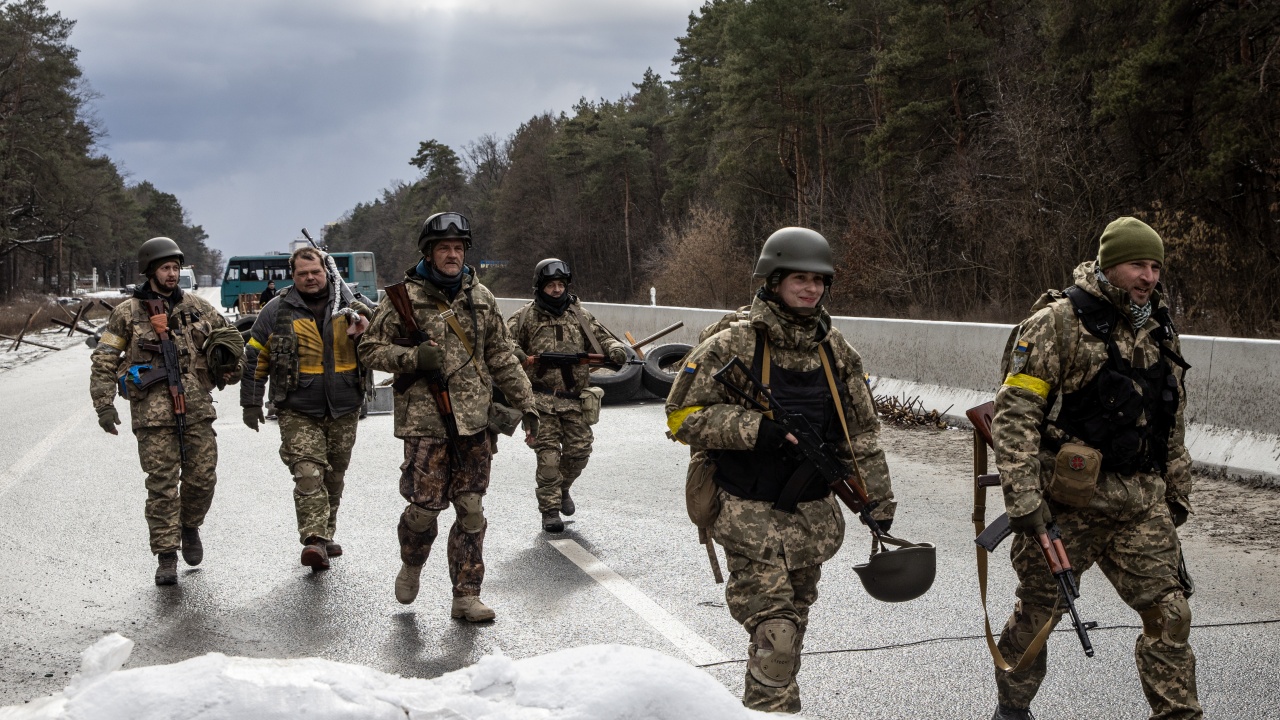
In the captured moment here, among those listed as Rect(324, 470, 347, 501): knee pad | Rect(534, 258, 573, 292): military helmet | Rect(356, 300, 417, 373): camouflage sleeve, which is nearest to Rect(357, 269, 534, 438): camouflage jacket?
Rect(356, 300, 417, 373): camouflage sleeve

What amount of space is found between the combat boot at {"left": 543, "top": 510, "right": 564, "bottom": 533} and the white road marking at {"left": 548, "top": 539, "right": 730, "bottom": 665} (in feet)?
0.86

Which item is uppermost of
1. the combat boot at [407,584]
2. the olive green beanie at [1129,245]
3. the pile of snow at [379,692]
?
the olive green beanie at [1129,245]

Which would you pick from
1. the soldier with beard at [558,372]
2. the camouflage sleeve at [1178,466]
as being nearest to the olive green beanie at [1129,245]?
the camouflage sleeve at [1178,466]

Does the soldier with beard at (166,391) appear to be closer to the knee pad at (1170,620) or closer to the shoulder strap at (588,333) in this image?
the shoulder strap at (588,333)

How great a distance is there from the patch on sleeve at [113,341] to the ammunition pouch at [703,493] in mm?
4360

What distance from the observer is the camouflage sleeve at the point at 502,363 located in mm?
6242

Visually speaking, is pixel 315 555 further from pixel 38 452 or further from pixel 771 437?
pixel 38 452

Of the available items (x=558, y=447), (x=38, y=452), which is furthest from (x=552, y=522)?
(x=38, y=452)

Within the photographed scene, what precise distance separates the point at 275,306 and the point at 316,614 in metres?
2.06

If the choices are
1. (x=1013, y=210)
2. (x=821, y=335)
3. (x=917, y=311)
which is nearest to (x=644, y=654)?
(x=821, y=335)

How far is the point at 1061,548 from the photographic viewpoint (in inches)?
151

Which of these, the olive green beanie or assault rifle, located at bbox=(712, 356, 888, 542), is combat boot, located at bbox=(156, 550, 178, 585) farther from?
the olive green beanie

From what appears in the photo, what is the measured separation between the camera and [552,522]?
8.03 meters

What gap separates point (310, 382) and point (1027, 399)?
4451 millimetres
